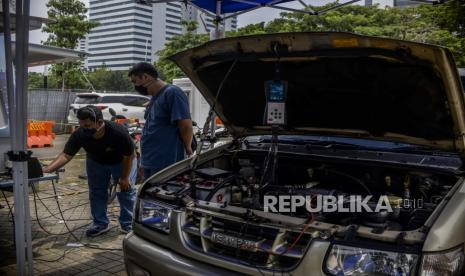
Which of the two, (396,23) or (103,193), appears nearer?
(103,193)

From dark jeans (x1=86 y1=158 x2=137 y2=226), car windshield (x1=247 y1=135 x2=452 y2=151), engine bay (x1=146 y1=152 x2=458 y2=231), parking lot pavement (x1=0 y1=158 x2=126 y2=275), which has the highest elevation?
car windshield (x1=247 y1=135 x2=452 y2=151)

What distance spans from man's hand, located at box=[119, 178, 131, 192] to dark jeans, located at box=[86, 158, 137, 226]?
76mm

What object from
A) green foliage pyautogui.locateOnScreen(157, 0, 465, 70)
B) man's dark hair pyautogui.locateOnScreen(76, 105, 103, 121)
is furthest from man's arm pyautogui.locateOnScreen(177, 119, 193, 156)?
green foliage pyautogui.locateOnScreen(157, 0, 465, 70)

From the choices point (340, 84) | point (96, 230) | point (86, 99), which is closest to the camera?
point (340, 84)

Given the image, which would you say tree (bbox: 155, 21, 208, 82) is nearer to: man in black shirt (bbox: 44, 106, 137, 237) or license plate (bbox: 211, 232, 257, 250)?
man in black shirt (bbox: 44, 106, 137, 237)

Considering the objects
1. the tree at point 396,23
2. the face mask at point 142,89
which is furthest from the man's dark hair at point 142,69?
the tree at point 396,23

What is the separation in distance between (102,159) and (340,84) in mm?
2801

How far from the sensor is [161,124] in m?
4.31

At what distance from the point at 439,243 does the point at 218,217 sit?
1.14 m

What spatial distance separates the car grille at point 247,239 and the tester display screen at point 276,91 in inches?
37.6

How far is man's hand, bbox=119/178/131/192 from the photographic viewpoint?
4.59m

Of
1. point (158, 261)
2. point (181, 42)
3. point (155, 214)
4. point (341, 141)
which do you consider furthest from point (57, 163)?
point (181, 42)

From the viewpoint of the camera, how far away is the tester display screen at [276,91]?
2.94m

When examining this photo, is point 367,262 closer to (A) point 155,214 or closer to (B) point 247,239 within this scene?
(B) point 247,239
